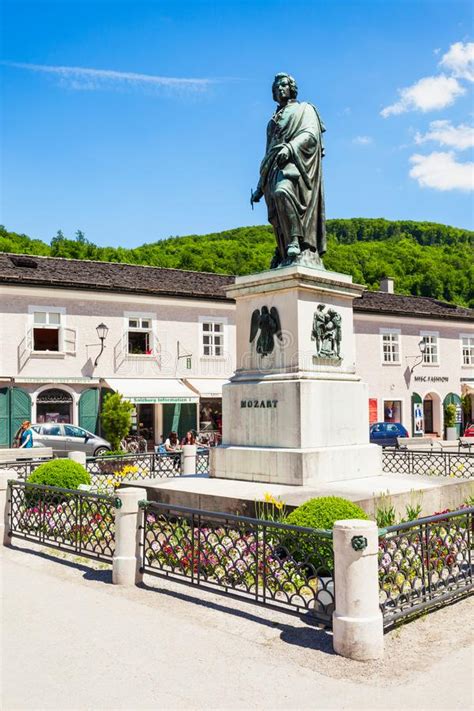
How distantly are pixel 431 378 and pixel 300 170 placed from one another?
31540 millimetres

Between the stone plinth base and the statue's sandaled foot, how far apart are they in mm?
3105

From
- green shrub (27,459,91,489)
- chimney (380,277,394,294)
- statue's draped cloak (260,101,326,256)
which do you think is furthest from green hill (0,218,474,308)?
statue's draped cloak (260,101,326,256)

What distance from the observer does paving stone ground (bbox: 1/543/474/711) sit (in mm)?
4758

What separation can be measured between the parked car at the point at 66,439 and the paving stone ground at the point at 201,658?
1747 cm

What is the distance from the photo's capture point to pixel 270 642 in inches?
232

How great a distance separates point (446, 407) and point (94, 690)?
124 ft

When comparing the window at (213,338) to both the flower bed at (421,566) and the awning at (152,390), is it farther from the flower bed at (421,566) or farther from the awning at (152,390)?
the flower bed at (421,566)

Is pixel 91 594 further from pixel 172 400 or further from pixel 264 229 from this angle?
pixel 264 229

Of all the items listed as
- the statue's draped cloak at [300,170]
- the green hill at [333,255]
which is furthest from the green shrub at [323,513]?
the green hill at [333,255]

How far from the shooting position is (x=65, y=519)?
33.4 feet

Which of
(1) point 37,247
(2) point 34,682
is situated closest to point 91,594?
(2) point 34,682

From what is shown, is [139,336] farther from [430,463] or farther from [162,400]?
[430,463]

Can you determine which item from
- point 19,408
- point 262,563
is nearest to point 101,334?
point 19,408

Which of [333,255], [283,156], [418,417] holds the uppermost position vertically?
[333,255]
